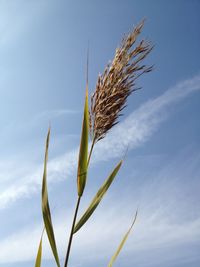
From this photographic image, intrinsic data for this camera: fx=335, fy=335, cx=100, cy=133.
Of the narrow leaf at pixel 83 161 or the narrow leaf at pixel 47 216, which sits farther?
the narrow leaf at pixel 83 161

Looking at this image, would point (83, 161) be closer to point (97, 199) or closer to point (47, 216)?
point (97, 199)

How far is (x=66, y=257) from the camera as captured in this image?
1.84m

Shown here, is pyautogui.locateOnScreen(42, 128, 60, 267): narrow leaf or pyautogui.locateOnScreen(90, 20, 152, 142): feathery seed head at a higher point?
pyautogui.locateOnScreen(90, 20, 152, 142): feathery seed head

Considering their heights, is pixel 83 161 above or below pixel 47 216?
above

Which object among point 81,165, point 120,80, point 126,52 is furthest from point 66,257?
point 126,52

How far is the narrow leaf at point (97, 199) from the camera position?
6.66 ft

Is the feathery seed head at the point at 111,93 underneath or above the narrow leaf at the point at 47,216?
above

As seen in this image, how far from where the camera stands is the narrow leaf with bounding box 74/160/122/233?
79.9 inches

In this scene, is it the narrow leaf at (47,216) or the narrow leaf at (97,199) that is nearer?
the narrow leaf at (47,216)

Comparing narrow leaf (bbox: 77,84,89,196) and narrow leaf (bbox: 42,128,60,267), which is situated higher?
narrow leaf (bbox: 77,84,89,196)

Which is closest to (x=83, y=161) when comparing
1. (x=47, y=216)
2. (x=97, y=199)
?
(x=97, y=199)

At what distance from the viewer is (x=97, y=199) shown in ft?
6.91

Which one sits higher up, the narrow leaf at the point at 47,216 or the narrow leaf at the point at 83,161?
the narrow leaf at the point at 83,161

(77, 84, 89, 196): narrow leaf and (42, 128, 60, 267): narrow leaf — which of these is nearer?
(42, 128, 60, 267): narrow leaf
